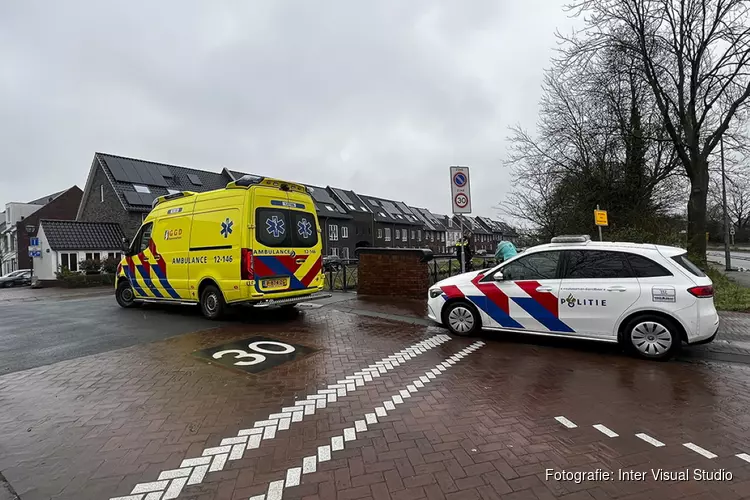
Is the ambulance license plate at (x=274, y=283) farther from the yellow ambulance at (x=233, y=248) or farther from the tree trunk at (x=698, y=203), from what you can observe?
the tree trunk at (x=698, y=203)

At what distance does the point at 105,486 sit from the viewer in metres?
2.55

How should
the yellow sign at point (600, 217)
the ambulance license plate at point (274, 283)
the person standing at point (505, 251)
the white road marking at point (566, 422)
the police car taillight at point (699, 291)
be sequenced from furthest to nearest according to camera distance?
the person standing at point (505, 251) → the yellow sign at point (600, 217) → the ambulance license plate at point (274, 283) → the police car taillight at point (699, 291) → the white road marking at point (566, 422)

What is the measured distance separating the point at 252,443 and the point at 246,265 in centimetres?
452

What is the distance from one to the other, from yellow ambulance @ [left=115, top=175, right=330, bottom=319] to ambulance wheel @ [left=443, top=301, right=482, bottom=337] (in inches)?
123

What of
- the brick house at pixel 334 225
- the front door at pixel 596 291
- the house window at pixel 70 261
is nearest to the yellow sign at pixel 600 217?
the front door at pixel 596 291

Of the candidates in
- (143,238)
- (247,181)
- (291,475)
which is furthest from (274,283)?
(291,475)

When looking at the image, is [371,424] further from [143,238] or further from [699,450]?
[143,238]

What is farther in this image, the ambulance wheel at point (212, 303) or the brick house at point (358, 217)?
the brick house at point (358, 217)

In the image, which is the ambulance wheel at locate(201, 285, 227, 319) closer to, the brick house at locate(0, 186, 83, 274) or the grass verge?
the grass verge

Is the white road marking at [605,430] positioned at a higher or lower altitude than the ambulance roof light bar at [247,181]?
lower

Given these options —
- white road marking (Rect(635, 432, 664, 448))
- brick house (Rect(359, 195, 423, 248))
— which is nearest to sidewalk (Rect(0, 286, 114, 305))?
white road marking (Rect(635, 432, 664, 448))

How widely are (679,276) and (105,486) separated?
249 inches

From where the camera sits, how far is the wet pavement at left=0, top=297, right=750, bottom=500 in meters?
2.56

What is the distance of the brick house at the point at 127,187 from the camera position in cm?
2902
